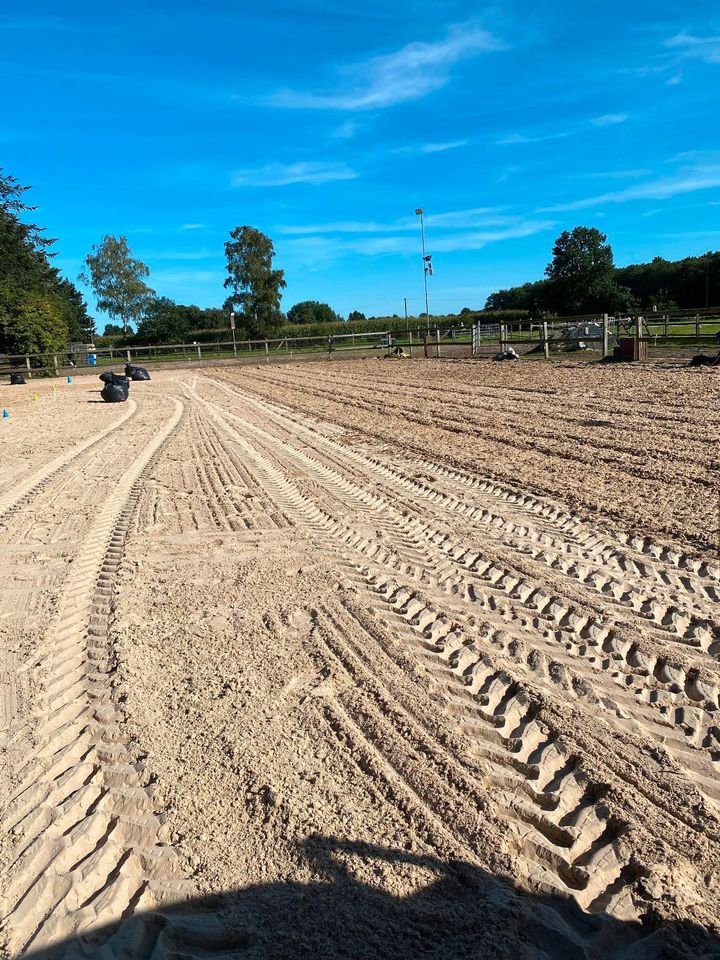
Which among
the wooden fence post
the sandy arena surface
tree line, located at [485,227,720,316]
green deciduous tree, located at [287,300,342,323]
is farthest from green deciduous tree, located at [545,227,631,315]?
the sandy arena surface

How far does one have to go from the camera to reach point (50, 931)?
6.56 ft

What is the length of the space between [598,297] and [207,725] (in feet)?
242

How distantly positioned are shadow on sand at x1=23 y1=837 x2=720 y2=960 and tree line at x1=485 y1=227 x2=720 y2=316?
6628cm

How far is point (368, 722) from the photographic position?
2990 millimetres

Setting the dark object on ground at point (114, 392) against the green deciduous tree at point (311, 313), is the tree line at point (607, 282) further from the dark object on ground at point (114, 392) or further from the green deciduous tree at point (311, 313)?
the dark object on ground at point (114, 392)

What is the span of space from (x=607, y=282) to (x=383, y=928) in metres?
75.4

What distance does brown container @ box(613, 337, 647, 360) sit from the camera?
19.0 m

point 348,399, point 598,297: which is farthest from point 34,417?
point 598,297

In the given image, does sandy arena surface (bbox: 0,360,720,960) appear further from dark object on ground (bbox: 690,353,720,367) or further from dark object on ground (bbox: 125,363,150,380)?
dark object on ground (bbox: 125,363,150,380)

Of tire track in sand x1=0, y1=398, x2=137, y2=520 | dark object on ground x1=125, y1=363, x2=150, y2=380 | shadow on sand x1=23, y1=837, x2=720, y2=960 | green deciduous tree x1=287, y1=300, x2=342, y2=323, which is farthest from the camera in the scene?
green deciduous tree x1=287, y1=300, x2=342, y2=323

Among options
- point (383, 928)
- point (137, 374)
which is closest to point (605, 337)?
point (137, 374)

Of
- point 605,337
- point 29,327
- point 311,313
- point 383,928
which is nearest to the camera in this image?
point 383,928

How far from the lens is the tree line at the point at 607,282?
A: 64.8m

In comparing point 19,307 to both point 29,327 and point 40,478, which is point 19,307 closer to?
point 29,327
